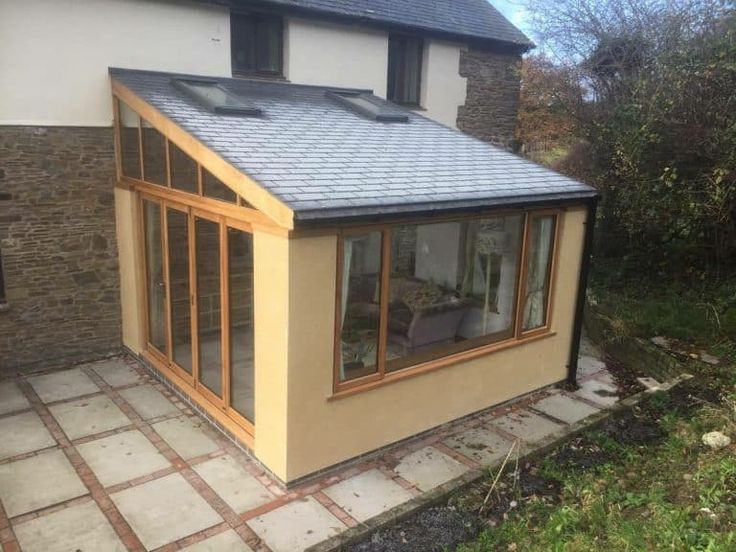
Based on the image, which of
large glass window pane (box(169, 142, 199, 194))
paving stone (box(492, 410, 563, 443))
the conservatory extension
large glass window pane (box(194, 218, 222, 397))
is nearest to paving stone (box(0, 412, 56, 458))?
the conservatory extension

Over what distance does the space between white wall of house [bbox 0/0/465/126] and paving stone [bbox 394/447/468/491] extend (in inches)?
239

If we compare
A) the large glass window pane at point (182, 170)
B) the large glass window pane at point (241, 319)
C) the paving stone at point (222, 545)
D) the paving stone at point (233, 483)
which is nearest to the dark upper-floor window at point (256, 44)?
the large glass window pane at point (182, 170)

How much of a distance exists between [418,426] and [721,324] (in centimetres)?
589

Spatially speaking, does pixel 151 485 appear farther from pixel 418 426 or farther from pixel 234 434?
pixel 418 426

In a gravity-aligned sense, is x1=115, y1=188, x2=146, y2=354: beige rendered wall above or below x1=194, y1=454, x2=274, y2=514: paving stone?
above

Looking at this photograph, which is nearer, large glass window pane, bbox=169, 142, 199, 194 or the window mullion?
the window mullion

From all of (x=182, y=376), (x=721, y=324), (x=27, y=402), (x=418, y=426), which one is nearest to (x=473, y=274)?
(x=418, y=426)

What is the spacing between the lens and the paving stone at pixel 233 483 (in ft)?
18.2

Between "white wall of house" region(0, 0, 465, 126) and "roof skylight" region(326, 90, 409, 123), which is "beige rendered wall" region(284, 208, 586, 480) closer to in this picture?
"roof skylight" region(326, 90, 409, 123)

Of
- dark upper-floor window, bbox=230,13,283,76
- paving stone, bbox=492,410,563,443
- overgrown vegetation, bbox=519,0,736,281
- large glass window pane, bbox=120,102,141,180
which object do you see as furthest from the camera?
overgrown vegetation, bbox=519,0,736,281

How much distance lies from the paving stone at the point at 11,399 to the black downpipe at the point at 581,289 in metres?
7.09

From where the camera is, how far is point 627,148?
11031 mm

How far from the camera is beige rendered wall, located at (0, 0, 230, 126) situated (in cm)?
757

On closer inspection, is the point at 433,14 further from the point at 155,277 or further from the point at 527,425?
the point at 527,425
